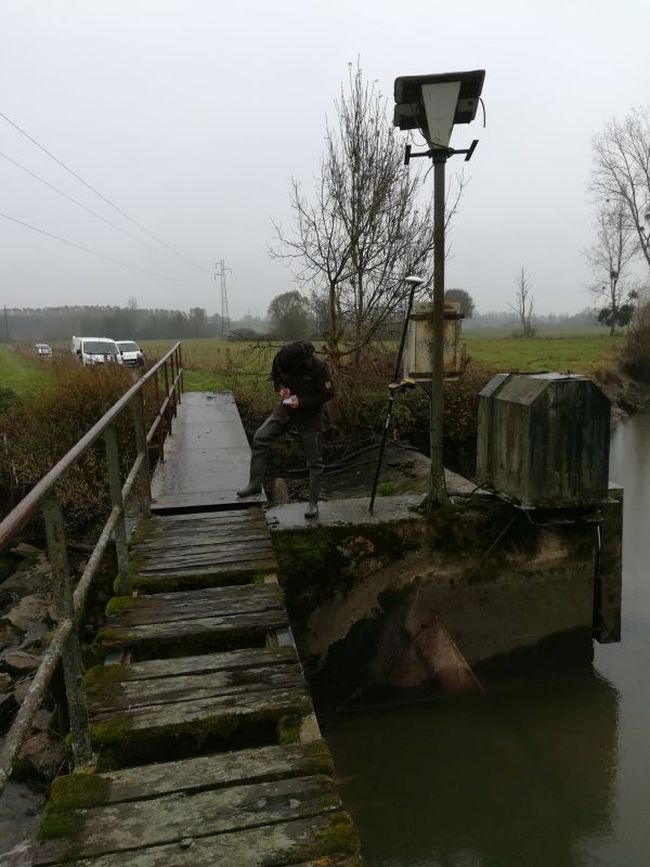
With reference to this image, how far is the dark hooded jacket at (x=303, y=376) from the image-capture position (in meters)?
5.00

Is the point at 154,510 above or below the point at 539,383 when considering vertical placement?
below

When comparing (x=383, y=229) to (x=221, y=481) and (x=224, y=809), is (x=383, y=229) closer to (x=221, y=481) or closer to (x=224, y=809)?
(x=221, y=481)

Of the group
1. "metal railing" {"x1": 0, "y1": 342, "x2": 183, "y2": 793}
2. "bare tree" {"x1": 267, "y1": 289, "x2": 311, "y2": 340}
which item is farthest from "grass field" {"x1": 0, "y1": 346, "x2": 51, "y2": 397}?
"metal railing" {"x1": 0, "y1": 342, "x2": 183, "y2": 793}

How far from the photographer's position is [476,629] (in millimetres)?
5387

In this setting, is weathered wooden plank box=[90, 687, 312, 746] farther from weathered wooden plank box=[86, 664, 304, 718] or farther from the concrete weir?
the concrete weir

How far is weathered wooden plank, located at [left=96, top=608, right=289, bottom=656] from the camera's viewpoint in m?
3.10

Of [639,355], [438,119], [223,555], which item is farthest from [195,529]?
[639,355]

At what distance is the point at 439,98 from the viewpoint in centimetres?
451

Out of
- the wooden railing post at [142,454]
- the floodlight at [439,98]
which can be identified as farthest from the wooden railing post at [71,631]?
the floodlight at [439,98]

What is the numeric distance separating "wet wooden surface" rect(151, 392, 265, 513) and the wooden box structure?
79.6 inches

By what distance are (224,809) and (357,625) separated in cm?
319

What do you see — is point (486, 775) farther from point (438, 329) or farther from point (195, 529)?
point (438, 329)

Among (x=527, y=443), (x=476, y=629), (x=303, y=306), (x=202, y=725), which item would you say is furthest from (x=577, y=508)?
(x=303, y=306)

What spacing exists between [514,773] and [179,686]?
111 inches
